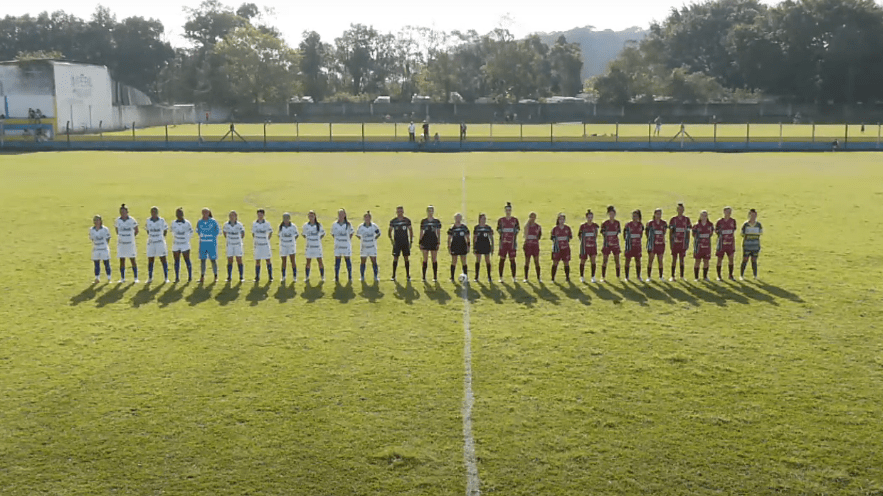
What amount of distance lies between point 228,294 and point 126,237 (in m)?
2.90

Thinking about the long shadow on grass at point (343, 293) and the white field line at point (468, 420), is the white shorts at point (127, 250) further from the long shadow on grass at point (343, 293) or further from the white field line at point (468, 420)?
the white field line at point (468, 420)

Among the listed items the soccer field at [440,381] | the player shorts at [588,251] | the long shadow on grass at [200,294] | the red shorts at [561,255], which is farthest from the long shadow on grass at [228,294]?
the player shorts at [588,251]

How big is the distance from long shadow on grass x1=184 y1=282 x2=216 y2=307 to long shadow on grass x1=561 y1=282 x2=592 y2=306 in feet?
24.0

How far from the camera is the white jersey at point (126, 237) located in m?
16.9

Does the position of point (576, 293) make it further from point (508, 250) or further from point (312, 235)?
point (312, 235)

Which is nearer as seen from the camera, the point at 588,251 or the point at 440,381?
the point at 440,381

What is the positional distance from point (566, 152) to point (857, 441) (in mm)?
43540

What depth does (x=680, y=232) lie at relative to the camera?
16656mm

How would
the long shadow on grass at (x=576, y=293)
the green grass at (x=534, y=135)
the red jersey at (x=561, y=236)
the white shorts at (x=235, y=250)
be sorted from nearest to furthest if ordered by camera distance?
1. the long shadow on grass at (x=576, y=293)
2. the red jersey at (x=561, y=236)
3. the white shorts at (x=235, y=250)
4. the green grass at (x=534, y=135)

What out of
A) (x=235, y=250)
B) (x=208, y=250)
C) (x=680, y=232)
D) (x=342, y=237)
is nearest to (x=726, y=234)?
(x=680, y=232)

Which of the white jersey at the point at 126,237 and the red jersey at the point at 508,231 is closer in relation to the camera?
the red jersey at the point at 508,231

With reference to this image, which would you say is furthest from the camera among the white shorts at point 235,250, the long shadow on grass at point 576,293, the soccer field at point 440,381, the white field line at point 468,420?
the white shorts at point 235,250

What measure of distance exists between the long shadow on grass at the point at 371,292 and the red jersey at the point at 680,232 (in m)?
6.35

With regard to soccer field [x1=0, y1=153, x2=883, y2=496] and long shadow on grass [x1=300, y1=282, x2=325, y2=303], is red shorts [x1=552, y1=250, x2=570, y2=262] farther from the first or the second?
long shadow on grass [x1=300, y1=282, x2=325, y2=303]
